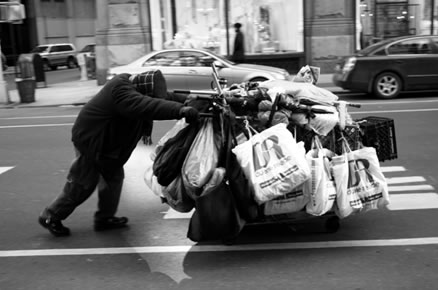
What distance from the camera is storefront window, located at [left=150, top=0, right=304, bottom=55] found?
19266mm

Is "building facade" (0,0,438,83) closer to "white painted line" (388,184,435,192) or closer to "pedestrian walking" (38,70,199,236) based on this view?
"white painted line" (388,184,435,192)

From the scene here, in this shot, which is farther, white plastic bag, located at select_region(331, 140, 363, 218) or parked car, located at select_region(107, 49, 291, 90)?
parked car, located at select_region(107, 49, 291, 90)

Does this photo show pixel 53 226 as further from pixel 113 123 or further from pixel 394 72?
pixel 394 72

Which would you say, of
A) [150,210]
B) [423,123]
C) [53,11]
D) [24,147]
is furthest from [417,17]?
[53,11]

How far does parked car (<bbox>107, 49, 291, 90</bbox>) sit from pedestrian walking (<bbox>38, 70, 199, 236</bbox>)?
8742mm

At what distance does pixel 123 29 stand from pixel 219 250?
15660 millimetres

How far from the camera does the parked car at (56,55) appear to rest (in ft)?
112

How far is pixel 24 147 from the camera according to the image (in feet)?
30.8

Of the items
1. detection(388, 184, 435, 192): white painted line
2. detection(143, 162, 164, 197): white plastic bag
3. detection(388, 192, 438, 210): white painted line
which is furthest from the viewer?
detection(388, 184, 435, 192): white painted line

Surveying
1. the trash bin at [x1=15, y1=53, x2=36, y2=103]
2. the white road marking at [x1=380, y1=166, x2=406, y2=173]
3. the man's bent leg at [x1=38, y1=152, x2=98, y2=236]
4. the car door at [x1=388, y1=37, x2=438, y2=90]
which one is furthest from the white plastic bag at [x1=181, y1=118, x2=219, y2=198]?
the trash bin at [x1=15, y1=53, x2=36, y2=103]

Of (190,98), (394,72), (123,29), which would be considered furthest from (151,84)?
(123,29)

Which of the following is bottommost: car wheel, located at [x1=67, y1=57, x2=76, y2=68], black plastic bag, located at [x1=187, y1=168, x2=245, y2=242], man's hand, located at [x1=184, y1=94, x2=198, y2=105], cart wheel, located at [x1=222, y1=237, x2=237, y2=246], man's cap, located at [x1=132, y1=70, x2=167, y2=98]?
cart wheel, located at [x1=222, y1=237, x2=237, y2=246]

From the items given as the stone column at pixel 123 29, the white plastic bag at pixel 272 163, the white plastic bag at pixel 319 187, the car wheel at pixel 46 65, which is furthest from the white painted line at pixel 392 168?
the car wheel at pixel 46 65

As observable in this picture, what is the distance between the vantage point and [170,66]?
14.1 m
